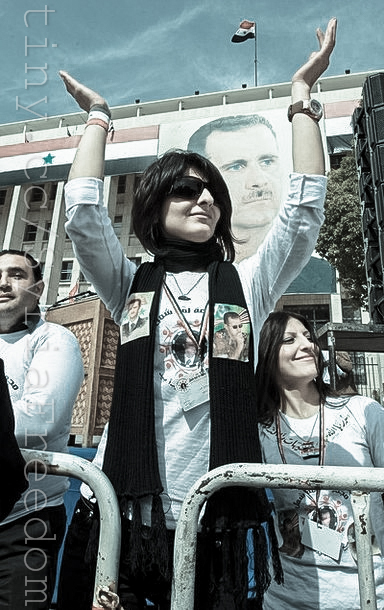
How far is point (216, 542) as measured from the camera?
1070mm

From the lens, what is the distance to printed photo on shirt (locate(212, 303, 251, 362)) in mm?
1218

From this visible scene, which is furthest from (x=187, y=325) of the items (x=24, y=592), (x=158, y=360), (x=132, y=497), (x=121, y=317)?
(x=24, y=592)

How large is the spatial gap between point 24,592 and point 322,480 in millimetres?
893

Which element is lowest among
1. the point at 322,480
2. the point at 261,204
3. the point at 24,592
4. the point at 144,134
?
the point at 24,592

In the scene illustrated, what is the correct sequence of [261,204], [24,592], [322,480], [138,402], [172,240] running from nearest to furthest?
[322,480]
[138,402]
[24,592]
[172,240]
[261,204]

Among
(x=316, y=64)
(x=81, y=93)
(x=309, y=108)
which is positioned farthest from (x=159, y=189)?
(x=316, y=64)

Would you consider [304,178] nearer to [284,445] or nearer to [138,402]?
[138,402]

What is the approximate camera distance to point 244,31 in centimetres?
2652

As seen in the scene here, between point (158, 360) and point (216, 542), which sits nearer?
point (216, 542)

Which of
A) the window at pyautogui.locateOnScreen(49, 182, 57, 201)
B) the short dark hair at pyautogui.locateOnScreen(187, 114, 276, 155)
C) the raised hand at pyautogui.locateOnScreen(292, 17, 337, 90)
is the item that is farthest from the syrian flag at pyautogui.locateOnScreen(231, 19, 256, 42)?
the raised hand at pyautogui.locateOnScreen(292, 17, 337, 90)

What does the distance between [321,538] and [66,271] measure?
2460 cm

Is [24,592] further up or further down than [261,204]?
Answer: further down

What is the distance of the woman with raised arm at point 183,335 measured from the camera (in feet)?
3.52

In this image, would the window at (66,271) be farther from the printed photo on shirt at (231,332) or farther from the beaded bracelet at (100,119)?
the printed photo on shirt at (231,332)
